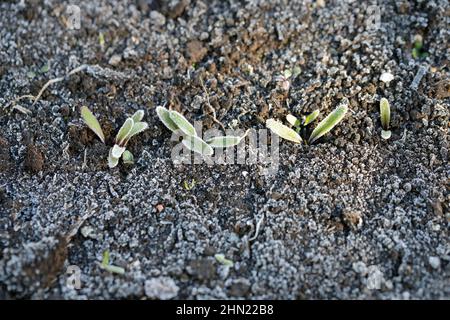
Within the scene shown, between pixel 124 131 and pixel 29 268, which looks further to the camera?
pixel 124 131

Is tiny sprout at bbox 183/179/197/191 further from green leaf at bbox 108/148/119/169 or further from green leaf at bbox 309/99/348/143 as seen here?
green leaf at bbox 309/99/348/143

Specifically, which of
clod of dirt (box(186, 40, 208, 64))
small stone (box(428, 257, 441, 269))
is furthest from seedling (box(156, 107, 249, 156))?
small stone (box(428, 257, 441, 269))

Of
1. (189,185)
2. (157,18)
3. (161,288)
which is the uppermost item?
(157,18)

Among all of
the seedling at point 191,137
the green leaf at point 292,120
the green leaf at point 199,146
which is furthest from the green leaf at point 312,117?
the green leaf at point 199,146

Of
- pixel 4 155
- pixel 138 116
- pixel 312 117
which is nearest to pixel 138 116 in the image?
pixel 138 116

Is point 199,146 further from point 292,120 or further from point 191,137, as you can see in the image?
point 292,120

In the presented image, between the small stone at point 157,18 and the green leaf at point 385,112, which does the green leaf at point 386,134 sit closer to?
the green leaf at point 385,112

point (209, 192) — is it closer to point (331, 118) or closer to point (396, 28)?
point (331, 118)
